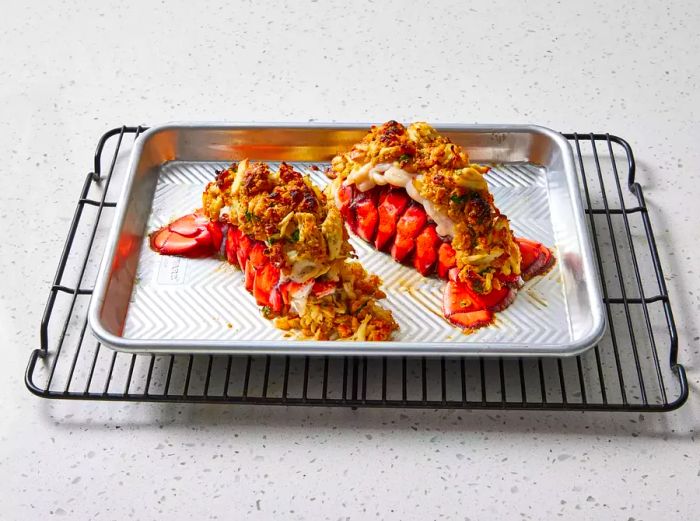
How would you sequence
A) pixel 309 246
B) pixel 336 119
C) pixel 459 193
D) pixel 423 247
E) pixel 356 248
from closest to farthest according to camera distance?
pixel 309 246 < pixel 459 193 < pixel 423 247 < pixel 356 248 < pixel 336 119

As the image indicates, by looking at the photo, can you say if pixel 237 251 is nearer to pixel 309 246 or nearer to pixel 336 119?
pixel 309 246

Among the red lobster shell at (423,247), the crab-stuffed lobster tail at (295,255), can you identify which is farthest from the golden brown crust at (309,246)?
the red lobster shell at (423,247)

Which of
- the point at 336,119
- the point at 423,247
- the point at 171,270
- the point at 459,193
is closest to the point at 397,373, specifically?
the point at 423,247

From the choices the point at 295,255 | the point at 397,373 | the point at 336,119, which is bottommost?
the point at 397,373

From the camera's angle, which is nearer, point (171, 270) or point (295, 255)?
point (295, 255)

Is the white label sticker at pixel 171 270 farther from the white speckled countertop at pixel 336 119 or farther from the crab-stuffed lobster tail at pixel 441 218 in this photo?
the crab-stuffed lobster tail at pixel 441 218

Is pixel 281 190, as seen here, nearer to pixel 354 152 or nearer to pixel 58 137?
pixel 354 152
